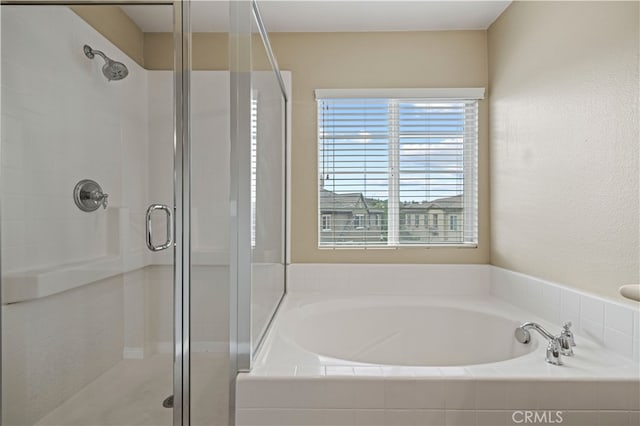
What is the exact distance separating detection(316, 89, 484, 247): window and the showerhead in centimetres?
148

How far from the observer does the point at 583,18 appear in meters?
1.85

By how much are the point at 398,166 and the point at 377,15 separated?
940 millimetres

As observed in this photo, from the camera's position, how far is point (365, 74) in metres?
2.83

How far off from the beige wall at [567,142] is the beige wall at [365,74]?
127mm

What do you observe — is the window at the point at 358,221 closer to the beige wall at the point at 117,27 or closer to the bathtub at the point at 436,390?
the bathtub at the point at 436,390

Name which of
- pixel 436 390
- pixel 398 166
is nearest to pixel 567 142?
pixel 398 166

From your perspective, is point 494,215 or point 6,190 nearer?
point 6,190

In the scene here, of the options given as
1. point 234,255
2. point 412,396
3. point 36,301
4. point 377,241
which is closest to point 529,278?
point 377,241

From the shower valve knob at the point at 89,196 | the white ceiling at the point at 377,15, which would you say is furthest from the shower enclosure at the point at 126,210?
the white ceiling at the point at 377,15

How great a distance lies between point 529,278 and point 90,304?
6.77ft

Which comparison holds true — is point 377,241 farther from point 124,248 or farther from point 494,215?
point 124,248

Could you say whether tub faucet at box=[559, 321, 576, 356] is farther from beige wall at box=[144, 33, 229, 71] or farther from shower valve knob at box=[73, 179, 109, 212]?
shower valve knob at box=[73, 179, 109, 212]

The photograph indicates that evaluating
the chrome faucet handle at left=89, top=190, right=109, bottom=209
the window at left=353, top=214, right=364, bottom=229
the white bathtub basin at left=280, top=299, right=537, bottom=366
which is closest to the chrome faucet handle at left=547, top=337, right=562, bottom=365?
the white bathtub basin at left=280, top=299, right=537, bottom=366

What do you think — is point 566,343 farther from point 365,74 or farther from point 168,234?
point 365,74
